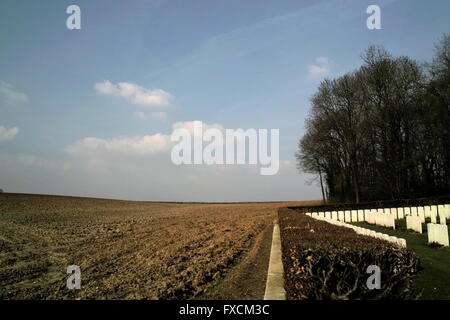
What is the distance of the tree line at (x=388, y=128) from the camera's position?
24.2 meters

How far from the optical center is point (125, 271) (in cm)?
754

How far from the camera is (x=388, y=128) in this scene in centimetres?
2634

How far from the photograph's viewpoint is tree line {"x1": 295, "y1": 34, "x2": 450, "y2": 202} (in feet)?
79.4

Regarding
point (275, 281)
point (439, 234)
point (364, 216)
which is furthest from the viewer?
point (364, 216)

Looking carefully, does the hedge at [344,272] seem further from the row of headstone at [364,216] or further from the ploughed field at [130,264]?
the row of headstone at [364,216]

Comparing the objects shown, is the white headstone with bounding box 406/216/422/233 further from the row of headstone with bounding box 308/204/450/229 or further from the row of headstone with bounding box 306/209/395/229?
the row of headstone with bounding box 306/209/395/229

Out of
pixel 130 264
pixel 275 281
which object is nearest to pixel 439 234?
pixel 275 281

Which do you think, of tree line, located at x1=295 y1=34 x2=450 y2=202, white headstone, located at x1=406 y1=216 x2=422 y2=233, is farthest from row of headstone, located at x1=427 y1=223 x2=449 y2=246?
tree line, located at x1=295 y1=34 x2=450 y2=202

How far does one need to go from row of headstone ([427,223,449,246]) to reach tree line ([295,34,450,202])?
18.0 metres

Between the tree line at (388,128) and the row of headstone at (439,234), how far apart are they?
18044 mm

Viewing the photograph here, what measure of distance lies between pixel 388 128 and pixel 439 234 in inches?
799

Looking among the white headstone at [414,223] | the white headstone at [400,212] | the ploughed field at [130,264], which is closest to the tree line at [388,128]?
the white headstone at [400,212]

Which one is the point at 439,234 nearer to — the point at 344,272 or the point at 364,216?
the point at 344,272
